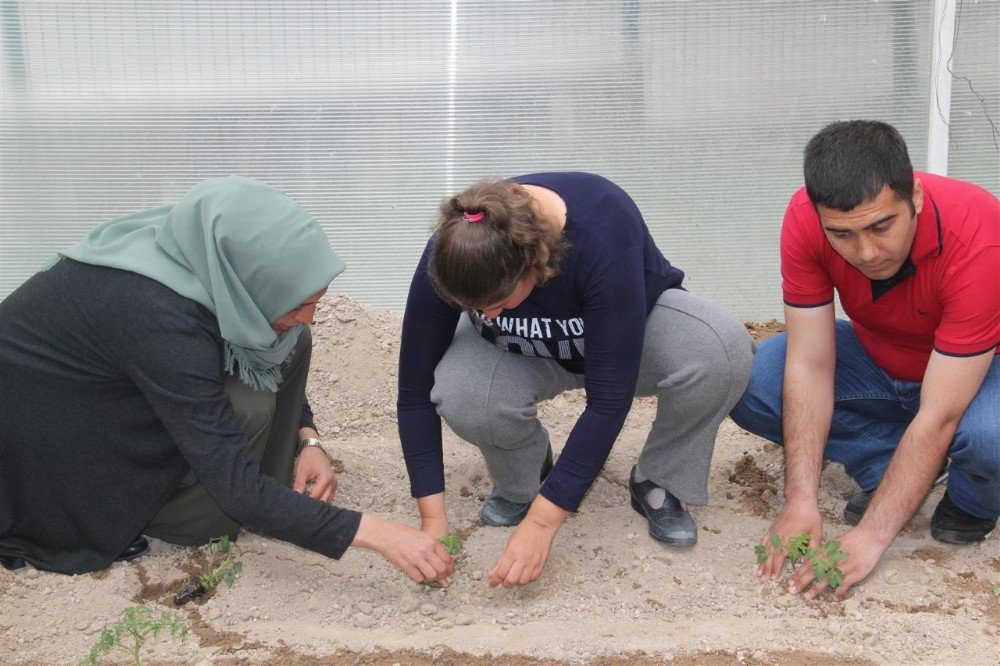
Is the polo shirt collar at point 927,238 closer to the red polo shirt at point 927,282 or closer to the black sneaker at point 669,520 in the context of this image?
the red polo shirt at point 927,282

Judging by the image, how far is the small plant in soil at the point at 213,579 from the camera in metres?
2.63

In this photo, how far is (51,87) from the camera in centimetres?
416

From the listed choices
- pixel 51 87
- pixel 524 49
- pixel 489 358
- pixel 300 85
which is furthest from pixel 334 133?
pixel 489 358

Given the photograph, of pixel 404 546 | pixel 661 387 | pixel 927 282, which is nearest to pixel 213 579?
pixel 404 546

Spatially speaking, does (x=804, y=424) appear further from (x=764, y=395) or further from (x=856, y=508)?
(x=856, y=508)

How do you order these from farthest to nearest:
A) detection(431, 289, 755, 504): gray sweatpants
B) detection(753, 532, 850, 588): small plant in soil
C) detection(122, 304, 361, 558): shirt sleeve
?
detection(431, 289, 755, 504): gray sweatpants, detection(753, 532, 850, 588): small plant in soil, detection(122, 304, 361, 558): shirt sleeve

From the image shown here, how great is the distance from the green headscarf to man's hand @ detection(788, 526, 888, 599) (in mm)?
1469

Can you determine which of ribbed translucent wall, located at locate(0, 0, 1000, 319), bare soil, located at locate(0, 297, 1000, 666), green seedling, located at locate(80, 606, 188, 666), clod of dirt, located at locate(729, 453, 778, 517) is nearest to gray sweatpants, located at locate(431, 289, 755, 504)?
bare soil, located at locate(0, 297, 1000, 666)

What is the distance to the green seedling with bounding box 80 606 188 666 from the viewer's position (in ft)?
7.31

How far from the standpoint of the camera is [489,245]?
2137 mm

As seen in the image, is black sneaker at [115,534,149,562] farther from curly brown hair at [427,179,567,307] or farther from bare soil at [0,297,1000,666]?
curly brown hair at [427,179,567,307]

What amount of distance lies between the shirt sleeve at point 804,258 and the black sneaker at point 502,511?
3.20ft

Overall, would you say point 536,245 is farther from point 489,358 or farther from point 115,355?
point 115,355

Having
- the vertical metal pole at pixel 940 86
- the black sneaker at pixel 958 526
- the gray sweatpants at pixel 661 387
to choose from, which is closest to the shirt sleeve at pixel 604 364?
the gray sweatpants at pixel 661 387
